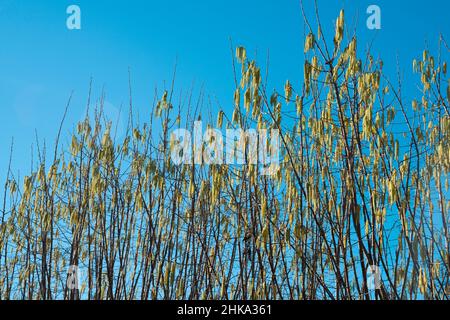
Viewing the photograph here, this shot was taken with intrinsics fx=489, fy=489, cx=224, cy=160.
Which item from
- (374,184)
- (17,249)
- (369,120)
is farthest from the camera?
(17,249)

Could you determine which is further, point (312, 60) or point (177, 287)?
point (177, 287)

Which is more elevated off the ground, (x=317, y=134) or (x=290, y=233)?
(x=317, y=134)

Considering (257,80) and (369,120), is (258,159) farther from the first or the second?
(369,120)

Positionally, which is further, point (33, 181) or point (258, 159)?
point (33, 181)

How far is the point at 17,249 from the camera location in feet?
8.53

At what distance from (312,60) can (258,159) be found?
0.42 meters

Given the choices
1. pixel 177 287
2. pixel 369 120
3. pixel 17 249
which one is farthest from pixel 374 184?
pixel 17 249

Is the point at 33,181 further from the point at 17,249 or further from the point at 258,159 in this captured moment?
the point at 258,159
